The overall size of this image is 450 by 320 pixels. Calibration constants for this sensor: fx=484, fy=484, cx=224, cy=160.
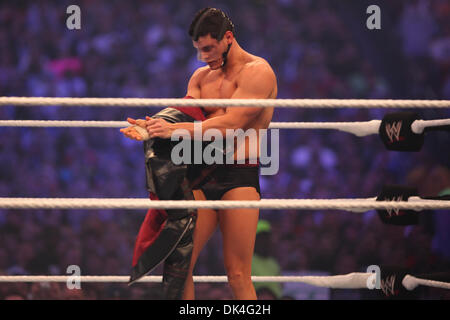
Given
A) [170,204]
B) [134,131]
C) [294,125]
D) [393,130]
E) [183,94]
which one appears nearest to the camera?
[170,204]

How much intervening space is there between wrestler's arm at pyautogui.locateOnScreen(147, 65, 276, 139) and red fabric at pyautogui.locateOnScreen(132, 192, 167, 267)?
23 centimetres

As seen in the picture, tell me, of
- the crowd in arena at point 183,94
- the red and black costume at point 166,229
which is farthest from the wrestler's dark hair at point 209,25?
the crowd in arena at point 183,94

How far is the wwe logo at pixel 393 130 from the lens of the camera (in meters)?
1.59

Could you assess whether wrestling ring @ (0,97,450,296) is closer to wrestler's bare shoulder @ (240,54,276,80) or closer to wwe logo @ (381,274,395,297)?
wwe logo @ (381,274,395,297)

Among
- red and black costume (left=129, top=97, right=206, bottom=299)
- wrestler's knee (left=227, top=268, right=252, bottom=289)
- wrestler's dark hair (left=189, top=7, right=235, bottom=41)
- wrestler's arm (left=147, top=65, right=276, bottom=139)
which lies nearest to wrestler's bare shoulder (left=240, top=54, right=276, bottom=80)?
wrestler's arm (left=147, top=65, right=276, bottom=139)

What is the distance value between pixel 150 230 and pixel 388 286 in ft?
2.85

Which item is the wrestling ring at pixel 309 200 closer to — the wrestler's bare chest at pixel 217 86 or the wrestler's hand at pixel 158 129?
the wrestler's hand at pixel 158 129

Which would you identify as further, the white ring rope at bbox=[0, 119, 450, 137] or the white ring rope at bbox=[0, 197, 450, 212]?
the white ring rope at bbox=[0, 119, 450, 137]


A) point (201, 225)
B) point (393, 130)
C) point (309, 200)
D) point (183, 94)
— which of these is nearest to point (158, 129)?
point (201, 225)

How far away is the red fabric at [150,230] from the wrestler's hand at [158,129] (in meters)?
0.17

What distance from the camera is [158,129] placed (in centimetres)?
133

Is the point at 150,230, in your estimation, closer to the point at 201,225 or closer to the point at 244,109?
the point at 201,225

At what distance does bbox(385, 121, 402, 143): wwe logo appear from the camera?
159cm
